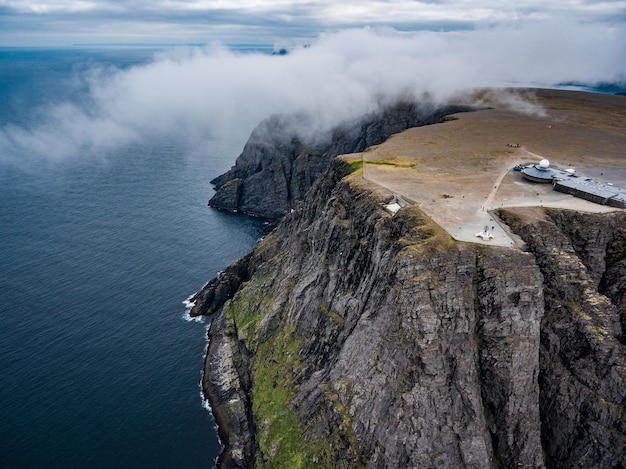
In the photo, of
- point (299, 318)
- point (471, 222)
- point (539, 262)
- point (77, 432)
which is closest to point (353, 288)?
point (299, 318)

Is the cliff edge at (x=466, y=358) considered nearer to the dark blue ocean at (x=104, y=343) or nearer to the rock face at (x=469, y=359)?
the rock face at (x=469, y=359)

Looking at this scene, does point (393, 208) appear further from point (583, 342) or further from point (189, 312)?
point (189, 312)

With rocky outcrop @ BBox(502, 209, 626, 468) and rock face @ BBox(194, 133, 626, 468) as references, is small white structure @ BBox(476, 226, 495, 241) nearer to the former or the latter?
rock face @ BBox(194, 133, 626, 468)

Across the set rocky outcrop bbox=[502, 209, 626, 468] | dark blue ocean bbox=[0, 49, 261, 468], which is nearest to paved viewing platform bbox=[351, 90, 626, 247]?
rocky outcrop bbox=[502, 209, 626, 468]

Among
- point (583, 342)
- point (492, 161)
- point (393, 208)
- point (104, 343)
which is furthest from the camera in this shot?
point (492, 161)

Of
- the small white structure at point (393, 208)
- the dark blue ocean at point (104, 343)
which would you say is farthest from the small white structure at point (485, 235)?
the dark blue ocean at point (104, 343)

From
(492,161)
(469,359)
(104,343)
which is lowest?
(104,343)

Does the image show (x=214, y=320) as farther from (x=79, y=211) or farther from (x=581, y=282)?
(x=79, y=211)

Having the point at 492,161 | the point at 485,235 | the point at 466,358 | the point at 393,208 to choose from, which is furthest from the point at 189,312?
the point at 492,161
